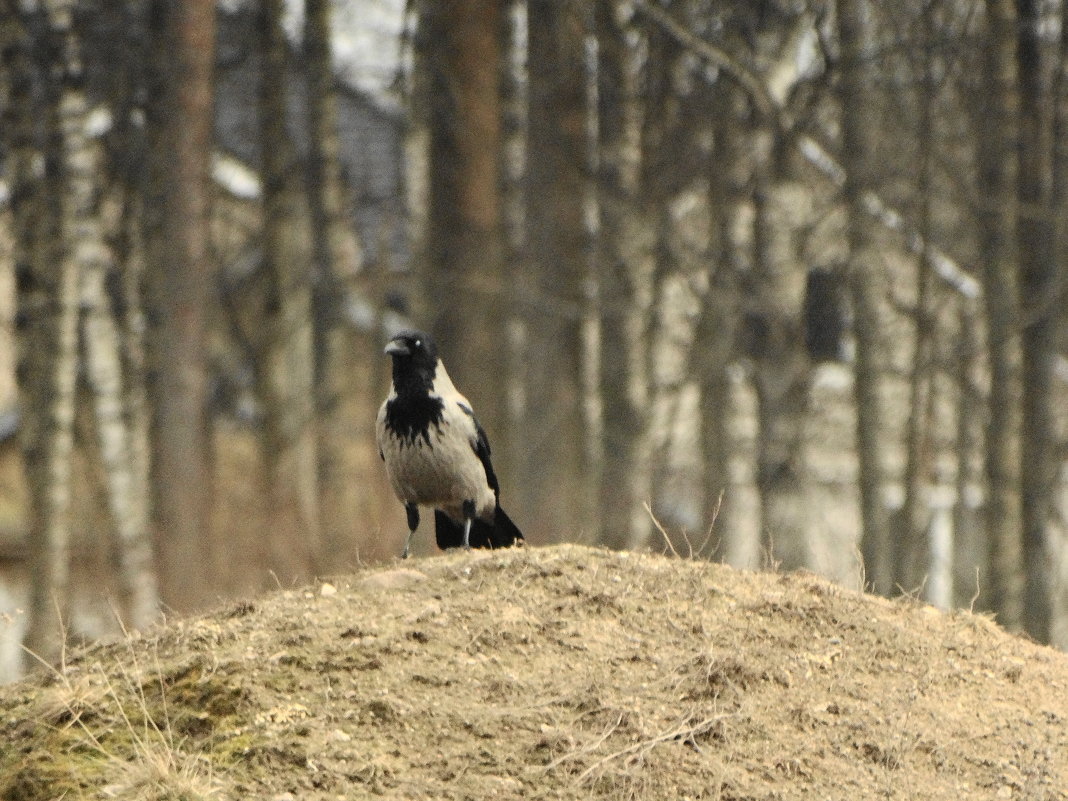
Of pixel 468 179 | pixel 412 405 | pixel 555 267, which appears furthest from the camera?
pixel 555 267

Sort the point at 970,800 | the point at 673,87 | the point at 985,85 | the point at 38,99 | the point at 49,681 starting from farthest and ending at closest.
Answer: the point at 673,87, the point at 985,85, the point at 38,99, the point at 49,681, the point at 970,800

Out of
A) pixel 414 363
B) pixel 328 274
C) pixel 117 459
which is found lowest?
pixel 117 459

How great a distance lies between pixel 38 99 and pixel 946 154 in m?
10.6

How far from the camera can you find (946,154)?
21.8 meters

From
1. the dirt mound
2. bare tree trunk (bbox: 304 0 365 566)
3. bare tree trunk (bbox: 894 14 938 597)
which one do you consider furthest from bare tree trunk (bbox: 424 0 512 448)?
the dirt mound

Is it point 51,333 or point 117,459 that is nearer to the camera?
point 51,333

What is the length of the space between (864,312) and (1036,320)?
5.83 feet

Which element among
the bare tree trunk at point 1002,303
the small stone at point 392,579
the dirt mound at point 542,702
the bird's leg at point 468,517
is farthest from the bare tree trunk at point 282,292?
the dirt mound at point 542,702

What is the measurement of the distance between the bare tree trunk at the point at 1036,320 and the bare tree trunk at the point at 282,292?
7.60 meters

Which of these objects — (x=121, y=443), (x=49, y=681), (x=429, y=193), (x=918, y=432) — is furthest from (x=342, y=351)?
(x=49, y=681)

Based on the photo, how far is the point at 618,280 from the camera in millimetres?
21766

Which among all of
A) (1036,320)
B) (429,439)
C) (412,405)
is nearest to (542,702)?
(429,439)

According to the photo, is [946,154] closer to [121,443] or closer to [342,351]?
[342,351]

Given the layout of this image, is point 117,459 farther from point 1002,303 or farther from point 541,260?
point 1002,303
